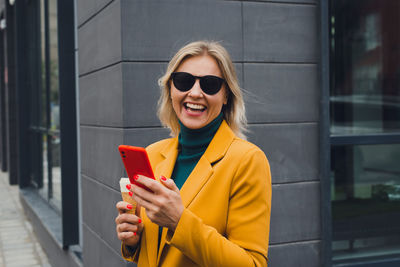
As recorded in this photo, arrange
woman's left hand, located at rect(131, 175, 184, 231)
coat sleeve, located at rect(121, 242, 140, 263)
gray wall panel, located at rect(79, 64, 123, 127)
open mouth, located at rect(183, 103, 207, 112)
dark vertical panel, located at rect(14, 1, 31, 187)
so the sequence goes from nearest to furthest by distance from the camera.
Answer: woman's left hand, located at rect(131, 175, 184, 231), open mouth, located at rect(183, 103, 207, 112), coat sleeve, located at rect(121, 242, 140, 263), gray wall panel, located at rect(79, 64, 123, 127), dark vertical panel, located at rect(14, 1, 31, 187)

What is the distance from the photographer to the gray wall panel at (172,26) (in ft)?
11.1

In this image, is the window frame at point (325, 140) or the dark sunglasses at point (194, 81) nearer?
the dark sunglasses at point (194, 81)

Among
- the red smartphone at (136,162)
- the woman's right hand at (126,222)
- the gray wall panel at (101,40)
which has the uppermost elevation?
the gray wall panel at (101,40)

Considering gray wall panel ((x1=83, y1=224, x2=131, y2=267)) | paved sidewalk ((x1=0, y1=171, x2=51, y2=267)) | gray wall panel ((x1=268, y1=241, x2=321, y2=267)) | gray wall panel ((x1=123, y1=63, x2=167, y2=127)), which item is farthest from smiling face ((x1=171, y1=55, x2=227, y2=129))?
paved sidewalk ((x1=0, y1=171, x2=51, y2=267))

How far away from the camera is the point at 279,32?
3766mm

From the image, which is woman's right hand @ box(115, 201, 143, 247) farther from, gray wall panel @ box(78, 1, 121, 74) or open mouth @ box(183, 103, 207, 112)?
gray wall panel @ box(78, 1, 121, 74)

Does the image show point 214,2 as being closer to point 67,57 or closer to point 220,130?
point 220,130

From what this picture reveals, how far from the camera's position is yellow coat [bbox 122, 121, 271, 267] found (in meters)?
1.76

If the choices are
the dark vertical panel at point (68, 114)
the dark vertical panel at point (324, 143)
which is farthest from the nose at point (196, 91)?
the dark vertical panel at point (68, 114)

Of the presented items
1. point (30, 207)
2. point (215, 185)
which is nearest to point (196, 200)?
point (215, 185)

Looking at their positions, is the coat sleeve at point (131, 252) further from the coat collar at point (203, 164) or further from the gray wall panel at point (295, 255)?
the gray wall panel at point (295, 255)

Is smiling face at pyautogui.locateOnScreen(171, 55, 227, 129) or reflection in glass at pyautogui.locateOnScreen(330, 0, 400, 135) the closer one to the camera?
smiling face at pyautogui.locateOnScreen(171, 55, 227, 129)

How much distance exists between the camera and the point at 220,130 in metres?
2.08

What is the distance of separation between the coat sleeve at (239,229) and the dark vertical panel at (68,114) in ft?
11.9
